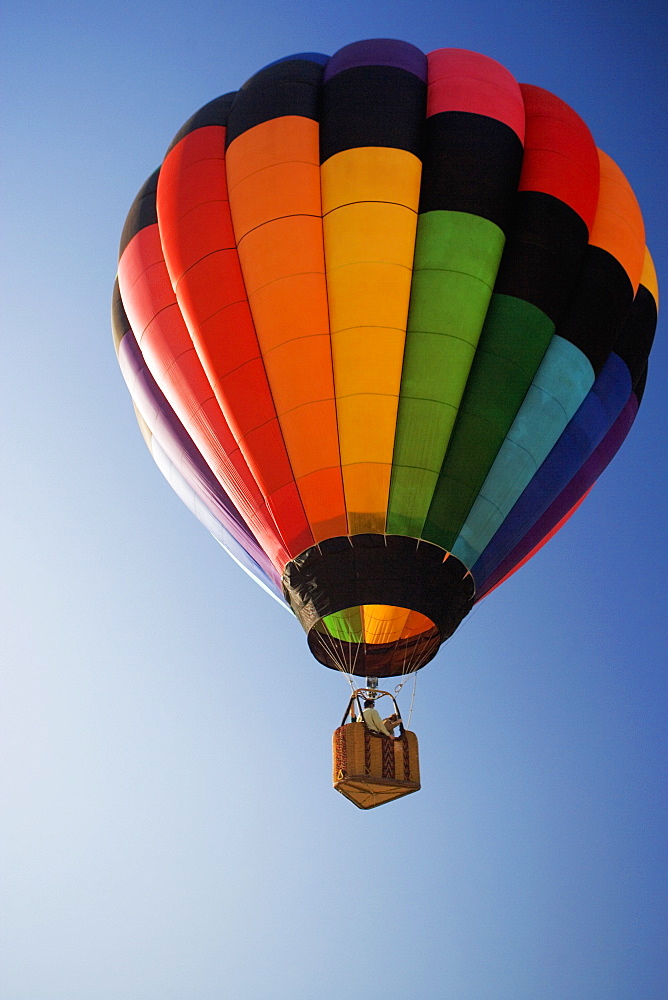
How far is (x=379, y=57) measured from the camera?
35.2 feet

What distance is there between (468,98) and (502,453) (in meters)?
3.27

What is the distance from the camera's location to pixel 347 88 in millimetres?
10453

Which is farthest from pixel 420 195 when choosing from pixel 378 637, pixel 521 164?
pixel 378 637

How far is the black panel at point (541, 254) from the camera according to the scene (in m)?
9.99

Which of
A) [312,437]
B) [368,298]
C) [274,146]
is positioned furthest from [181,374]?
[274,146]

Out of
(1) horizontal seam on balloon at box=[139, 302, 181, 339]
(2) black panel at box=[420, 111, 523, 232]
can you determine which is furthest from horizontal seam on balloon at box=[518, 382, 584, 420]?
(1) horizontal seam on balloon at box=[139, 302, 181, 339]

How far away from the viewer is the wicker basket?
8977 millimetres

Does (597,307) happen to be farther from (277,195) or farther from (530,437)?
(277,195)

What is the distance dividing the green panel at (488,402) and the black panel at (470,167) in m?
0.82

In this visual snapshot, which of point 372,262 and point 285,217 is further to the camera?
point 285,217

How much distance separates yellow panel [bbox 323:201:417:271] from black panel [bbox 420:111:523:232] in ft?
1.13

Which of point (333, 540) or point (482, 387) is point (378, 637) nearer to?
point (333, 540)

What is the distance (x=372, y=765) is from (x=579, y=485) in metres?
3.77

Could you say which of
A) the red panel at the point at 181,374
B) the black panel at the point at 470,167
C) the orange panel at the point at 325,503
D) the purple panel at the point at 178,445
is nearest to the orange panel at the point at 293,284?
the orange panel at the point at 325,503
